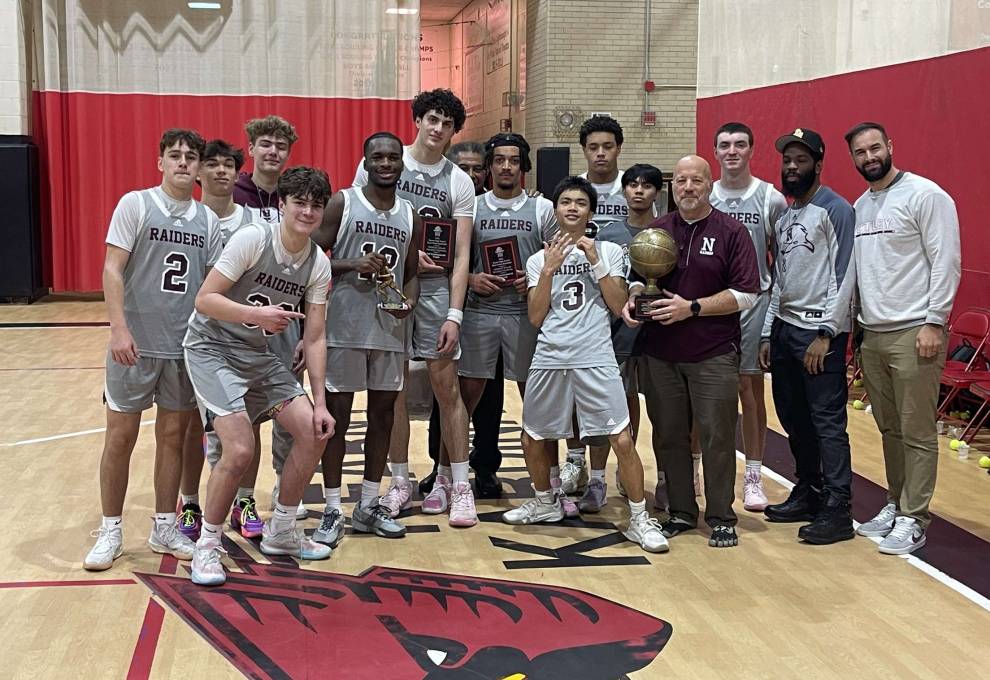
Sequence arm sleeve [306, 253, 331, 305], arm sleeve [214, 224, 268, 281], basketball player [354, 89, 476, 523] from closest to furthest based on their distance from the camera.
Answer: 1. arm sleeve [214, 224, 268, 281]
2. arm sleeve [306, 253, 331, 305]
3. basketball player [354, 89, 476, 523]

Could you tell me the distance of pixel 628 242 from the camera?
532 centimetres

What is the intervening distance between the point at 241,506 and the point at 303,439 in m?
0.83

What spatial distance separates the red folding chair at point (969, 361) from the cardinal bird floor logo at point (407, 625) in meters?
3.91

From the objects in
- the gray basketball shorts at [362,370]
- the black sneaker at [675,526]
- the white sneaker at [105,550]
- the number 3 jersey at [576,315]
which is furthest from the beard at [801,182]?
the white sneaker at [105,550]

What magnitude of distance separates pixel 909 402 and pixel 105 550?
143 inches

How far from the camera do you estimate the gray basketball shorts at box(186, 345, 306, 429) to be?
4234 mm

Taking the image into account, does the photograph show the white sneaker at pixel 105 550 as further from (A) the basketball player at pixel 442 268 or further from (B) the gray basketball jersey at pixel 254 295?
(A) the basketball player at pixel 442 268

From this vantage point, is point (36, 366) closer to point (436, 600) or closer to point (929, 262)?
point (436, 600)

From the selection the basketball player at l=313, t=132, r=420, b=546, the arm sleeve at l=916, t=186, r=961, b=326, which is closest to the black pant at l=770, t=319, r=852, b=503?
the arm sleeve at l=916, t=186, r=961, b=326

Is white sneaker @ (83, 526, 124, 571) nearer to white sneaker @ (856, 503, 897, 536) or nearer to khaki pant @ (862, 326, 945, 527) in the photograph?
white sneaker @ (856, 503, 897, 536)

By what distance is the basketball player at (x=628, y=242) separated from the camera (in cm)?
527

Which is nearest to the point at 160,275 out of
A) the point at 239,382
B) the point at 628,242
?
the point at 239,382

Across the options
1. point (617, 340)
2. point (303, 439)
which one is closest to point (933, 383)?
point (617, 340)

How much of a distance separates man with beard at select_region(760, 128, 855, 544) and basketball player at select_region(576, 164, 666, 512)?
25.7 inches
